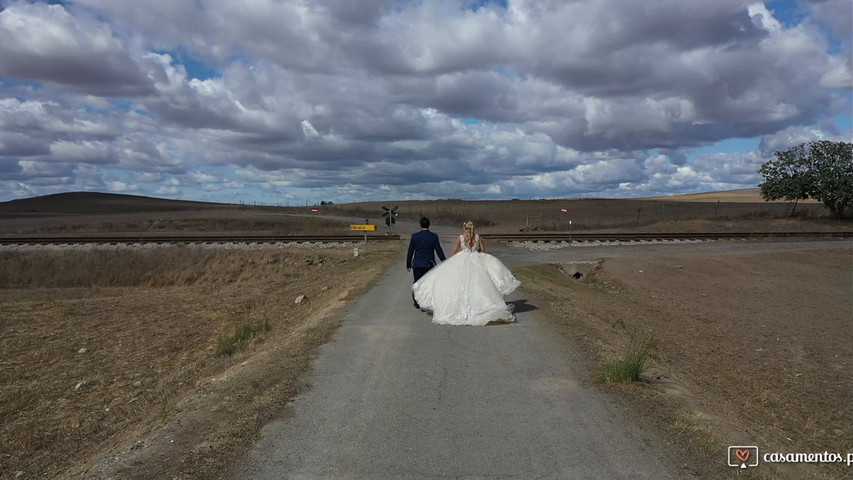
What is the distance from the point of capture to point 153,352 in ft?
45.0

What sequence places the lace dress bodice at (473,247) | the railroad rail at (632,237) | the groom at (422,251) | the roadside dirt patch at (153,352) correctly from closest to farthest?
the roadside dirt patch at (153,352), the lace dress bodice at (473,247), the groom at (422,251), the railroad rail at (632,237)

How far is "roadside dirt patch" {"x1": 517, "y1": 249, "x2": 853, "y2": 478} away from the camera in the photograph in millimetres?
6805

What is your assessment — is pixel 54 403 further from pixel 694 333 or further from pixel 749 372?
pixel 694 333

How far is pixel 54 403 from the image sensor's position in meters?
10.4

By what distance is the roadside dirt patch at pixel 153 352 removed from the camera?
20.5ft

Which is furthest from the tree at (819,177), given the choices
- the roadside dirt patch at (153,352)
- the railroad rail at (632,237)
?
the roadside dirt patch at (153,352)

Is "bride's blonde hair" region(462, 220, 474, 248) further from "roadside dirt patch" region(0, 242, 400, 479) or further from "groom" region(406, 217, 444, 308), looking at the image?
"roadside dirt patch" region(0, 242, 400, 479)

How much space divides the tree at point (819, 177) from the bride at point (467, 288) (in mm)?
52921

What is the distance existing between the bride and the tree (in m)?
52.9

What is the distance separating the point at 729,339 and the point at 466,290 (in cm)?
890

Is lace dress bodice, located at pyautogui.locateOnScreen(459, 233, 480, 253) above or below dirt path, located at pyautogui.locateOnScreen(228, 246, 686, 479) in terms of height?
above

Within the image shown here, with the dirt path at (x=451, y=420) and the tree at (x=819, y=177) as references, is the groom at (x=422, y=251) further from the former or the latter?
the tree at (x=819, y=177)

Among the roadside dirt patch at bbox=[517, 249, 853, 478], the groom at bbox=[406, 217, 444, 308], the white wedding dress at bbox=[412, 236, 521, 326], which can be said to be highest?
the groom at bbox=[406, 217, 444, 308]

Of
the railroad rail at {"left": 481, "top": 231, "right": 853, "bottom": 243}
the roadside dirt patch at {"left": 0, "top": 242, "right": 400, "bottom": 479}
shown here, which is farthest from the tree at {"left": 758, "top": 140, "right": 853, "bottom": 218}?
the roadside dirt patch at {"left": 0, "top": 242, "right": 400, "bottom": 479}
